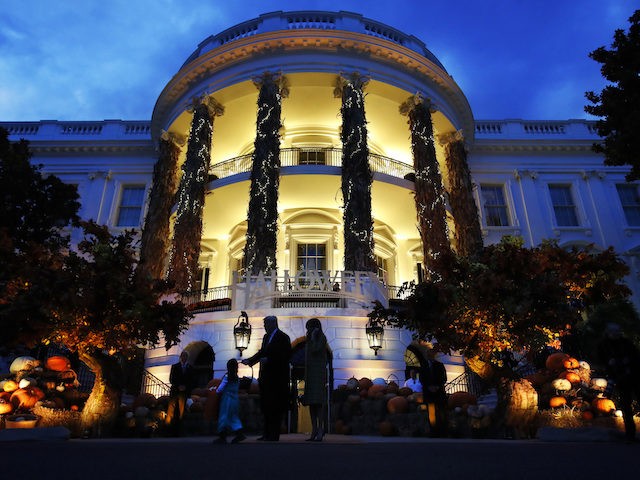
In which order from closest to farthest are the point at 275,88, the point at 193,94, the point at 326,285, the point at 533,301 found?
the point at 533,301
the point at 326,285
the point at 275,88
the point at 193,94

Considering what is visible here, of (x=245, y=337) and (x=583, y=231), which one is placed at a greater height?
(x=583, y=231)

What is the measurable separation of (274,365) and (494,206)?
61.9ft

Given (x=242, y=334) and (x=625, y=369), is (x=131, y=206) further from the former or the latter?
(x=625, y=369)

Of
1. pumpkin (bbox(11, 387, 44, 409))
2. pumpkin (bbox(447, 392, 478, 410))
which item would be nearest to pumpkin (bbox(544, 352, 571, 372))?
pumpkin (bbox(447, 392, 478, 410))

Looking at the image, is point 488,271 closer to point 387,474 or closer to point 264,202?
point 387,474

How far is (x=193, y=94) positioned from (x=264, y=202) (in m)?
6.97

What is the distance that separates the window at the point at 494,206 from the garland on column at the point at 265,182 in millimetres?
11141

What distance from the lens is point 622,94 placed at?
1028cm

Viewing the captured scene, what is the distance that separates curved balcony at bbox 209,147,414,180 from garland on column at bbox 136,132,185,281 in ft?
5.79

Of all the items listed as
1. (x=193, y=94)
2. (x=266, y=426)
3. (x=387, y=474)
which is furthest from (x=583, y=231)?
(x=387, y=474)

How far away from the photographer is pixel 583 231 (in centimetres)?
2123

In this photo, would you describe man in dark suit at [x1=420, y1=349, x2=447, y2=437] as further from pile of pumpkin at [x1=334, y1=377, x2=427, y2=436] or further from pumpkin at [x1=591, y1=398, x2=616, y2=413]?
pumpkin at [x1=591, y1=398, x2=616, y2=413]

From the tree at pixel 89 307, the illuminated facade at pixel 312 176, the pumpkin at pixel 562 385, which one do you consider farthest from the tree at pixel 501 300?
the illuminated facade at pixel 312 176

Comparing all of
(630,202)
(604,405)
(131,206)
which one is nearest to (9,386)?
(604,405)
